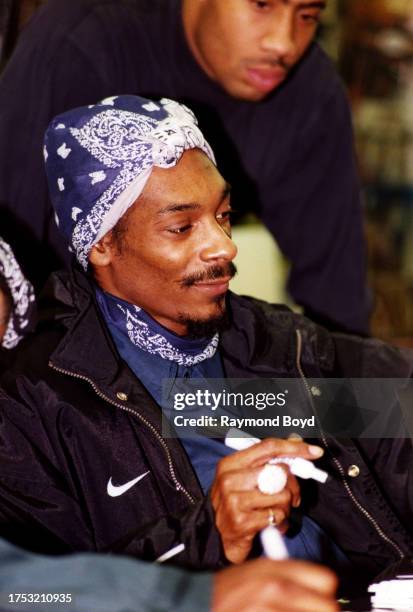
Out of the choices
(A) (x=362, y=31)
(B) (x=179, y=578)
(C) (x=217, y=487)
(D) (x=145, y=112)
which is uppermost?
(D) (x=145, y=112)

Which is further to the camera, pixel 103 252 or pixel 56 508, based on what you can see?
pixel 103 252

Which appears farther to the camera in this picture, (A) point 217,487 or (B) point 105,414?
(B) point 105,414

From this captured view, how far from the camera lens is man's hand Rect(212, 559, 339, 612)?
888 millimetres

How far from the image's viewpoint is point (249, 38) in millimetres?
1774

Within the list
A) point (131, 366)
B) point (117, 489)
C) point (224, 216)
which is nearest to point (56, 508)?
point (117, 489)

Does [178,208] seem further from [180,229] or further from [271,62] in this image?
[271,62]

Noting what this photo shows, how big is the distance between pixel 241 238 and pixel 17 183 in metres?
0.57

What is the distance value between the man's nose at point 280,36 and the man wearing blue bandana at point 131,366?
36cm

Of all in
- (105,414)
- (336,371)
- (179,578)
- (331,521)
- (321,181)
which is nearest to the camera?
(179,578)

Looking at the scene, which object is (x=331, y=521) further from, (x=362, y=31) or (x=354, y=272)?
(x=362, y=31)

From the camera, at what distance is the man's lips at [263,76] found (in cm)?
179

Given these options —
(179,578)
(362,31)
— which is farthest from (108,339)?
(362,31)

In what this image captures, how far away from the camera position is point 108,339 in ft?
4.65

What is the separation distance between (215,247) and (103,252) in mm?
183
